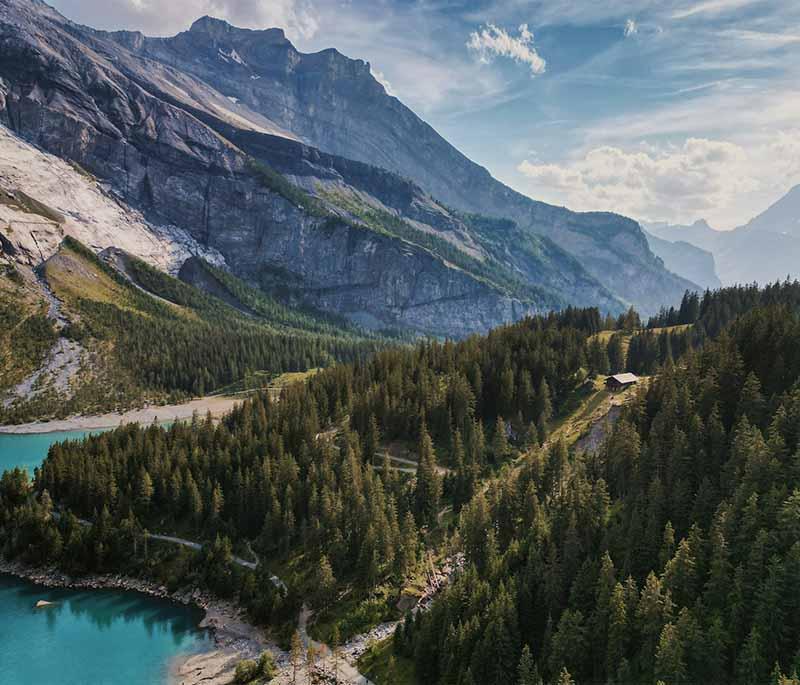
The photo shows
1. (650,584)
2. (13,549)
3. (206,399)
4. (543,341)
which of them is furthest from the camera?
(206,399)

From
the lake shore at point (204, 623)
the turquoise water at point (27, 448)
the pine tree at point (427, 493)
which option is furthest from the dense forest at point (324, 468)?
the turquoise water at point (27, 448)

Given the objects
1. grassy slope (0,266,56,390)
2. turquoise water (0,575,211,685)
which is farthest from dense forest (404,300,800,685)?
grassy slope (0,266,56,390)

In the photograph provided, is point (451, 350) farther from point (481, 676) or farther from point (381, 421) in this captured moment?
point (481, 676)

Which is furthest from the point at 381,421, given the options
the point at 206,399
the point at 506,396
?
the point at 206,399

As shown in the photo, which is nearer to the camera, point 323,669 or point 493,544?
point 323,669

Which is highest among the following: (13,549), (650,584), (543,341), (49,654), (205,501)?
(543,341)

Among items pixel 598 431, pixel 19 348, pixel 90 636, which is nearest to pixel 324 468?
pixel 90 636

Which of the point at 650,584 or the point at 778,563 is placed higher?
the point at 778,563
